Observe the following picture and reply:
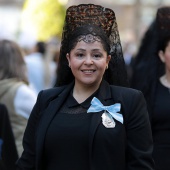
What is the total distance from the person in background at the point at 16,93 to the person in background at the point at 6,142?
2.01ft

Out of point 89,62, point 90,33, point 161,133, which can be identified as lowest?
point 161,133

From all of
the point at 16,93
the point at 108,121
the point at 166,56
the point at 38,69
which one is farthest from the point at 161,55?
the point at 38,69

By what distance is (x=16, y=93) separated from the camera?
640cm

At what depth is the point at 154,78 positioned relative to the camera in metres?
6.02

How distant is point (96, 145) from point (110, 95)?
0.40 meters

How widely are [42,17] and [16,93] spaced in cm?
854

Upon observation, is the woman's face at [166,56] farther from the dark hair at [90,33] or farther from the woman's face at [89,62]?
the woman's face at [89,62]

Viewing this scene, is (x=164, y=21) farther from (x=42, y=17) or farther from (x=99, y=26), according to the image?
(x=42, y=17)

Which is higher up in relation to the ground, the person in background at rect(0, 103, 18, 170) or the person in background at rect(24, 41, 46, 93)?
the person in background at rect(0, 103, 18, 170)

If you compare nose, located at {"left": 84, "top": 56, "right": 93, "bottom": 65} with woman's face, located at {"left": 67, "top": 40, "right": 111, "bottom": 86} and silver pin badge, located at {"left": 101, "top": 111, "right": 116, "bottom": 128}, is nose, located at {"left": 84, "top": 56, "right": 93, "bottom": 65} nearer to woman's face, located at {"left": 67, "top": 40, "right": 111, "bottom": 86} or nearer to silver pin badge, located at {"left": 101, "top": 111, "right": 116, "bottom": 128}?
woman's face, located at {"left": 67, "top": 40, "right": 111, "bottom": 86}

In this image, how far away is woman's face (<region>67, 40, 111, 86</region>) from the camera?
4273 millimetres

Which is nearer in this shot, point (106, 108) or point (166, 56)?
point (106, 108)

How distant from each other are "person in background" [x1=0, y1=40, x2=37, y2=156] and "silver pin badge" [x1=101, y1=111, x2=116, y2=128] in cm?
225

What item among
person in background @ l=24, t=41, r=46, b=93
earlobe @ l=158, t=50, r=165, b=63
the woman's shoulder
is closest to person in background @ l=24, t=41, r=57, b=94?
person in background @ l=24, t=41, r=46, b=93
